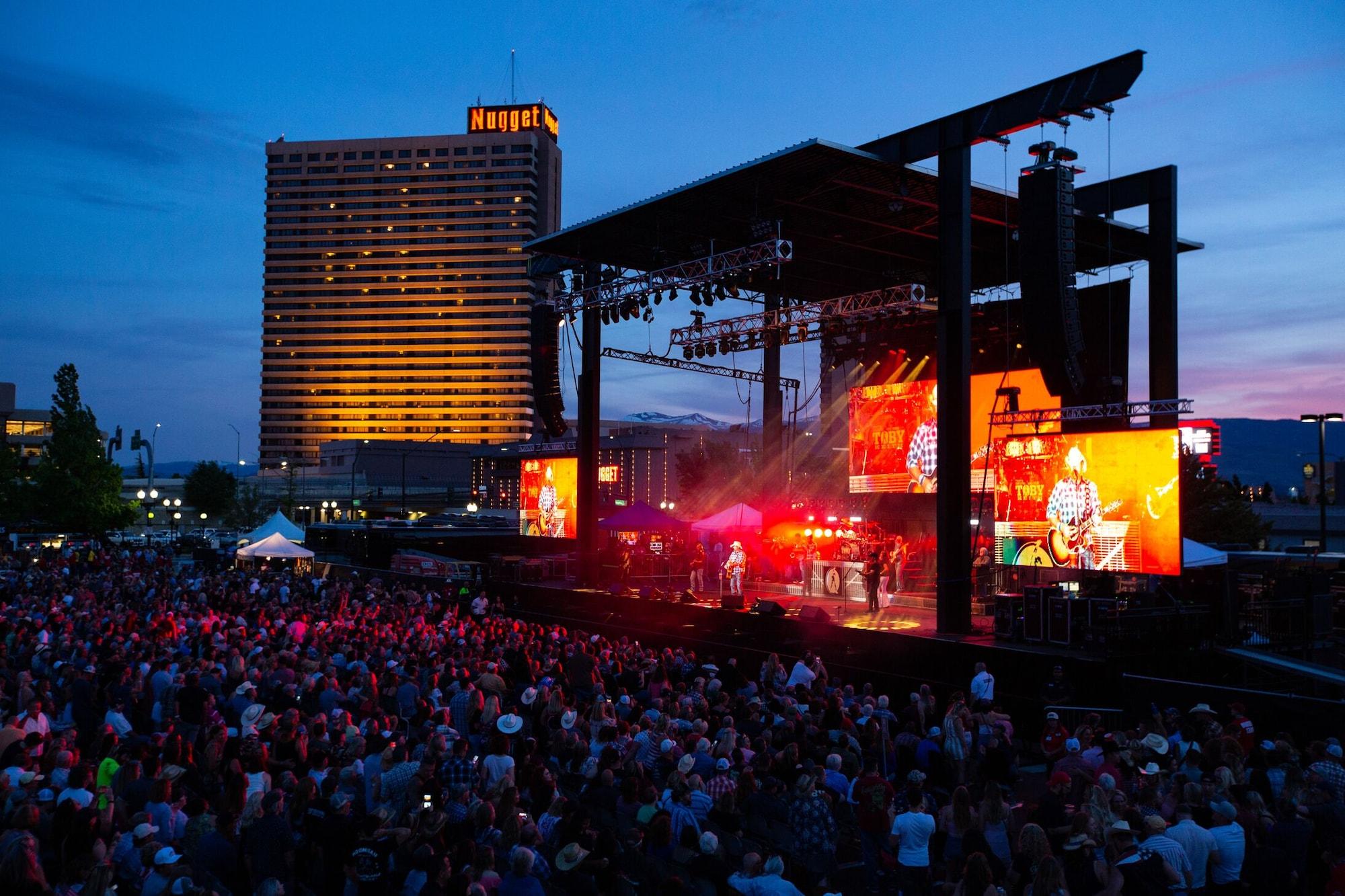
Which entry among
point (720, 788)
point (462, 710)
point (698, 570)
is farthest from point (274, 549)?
point (720, 788)

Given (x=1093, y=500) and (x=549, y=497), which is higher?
(x=1093, y=500)

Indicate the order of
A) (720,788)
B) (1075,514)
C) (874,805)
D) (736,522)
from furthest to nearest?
(736,522) → (1075,514) → (874,805) → (720,788)

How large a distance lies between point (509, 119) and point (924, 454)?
5278 inches

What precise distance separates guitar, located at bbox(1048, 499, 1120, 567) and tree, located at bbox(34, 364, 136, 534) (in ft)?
136

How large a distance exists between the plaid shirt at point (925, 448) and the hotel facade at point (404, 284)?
385 ft

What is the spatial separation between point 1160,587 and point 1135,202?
33.1 ft

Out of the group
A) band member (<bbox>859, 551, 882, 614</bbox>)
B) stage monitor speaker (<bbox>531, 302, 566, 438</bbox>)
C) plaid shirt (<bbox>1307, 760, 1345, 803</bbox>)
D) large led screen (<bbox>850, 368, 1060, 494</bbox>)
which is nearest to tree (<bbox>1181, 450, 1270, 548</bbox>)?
large led screen (<bbox>850, 368, 1060, 494</bbox>)

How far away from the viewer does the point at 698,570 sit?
2936 centimetres

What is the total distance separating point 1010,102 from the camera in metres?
19.3

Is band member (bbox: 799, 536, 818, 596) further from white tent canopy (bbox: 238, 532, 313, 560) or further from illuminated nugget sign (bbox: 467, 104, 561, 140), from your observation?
illuminated nugget sign (bbox: 467, 104, 561, 140)

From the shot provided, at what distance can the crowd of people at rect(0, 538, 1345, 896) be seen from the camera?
6.48m

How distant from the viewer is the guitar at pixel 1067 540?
2098cm

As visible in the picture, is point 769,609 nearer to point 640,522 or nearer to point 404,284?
point 640,522

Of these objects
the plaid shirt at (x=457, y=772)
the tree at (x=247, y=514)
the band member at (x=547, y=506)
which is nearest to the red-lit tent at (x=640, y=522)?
the band member at (x=547, y=506)
